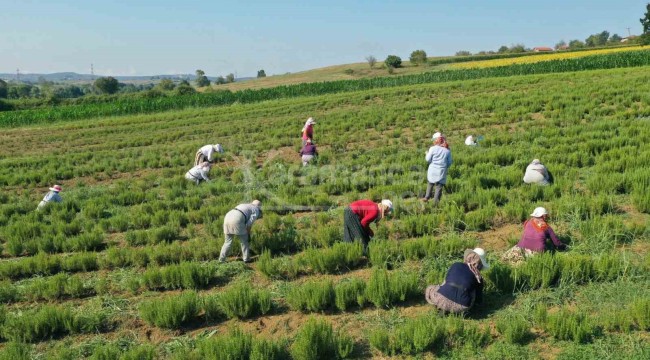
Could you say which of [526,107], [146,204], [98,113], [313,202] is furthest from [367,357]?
[98,113]

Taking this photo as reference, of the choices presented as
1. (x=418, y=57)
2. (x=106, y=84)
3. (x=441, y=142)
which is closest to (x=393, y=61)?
(x=418, y=57)

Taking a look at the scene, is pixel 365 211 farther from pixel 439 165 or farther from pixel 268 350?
pixel 268 350

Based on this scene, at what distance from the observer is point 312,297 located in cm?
539

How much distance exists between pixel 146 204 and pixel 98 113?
110 ft

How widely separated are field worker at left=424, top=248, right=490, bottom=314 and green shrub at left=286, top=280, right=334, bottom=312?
1078 mm

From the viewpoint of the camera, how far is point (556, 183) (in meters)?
8.82

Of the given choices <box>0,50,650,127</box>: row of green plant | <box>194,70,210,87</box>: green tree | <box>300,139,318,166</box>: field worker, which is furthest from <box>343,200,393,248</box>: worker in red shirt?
<box>194,70,210,87</box>: green tree

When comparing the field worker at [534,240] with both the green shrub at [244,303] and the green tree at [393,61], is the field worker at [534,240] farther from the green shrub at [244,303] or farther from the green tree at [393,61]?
the green tree at [393,61]

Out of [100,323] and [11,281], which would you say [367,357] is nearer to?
[100,323]

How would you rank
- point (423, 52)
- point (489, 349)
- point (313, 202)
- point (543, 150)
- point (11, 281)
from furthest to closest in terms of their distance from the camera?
point (423, 52) < point (543, 150) < point (313, 202) < point (11, 281) < point (489, 349)

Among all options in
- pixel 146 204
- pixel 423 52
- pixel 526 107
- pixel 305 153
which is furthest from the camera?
pixel 423 52

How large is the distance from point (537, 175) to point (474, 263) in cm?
461

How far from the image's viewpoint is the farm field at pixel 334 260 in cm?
457

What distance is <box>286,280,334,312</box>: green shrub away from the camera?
5.39 meters
